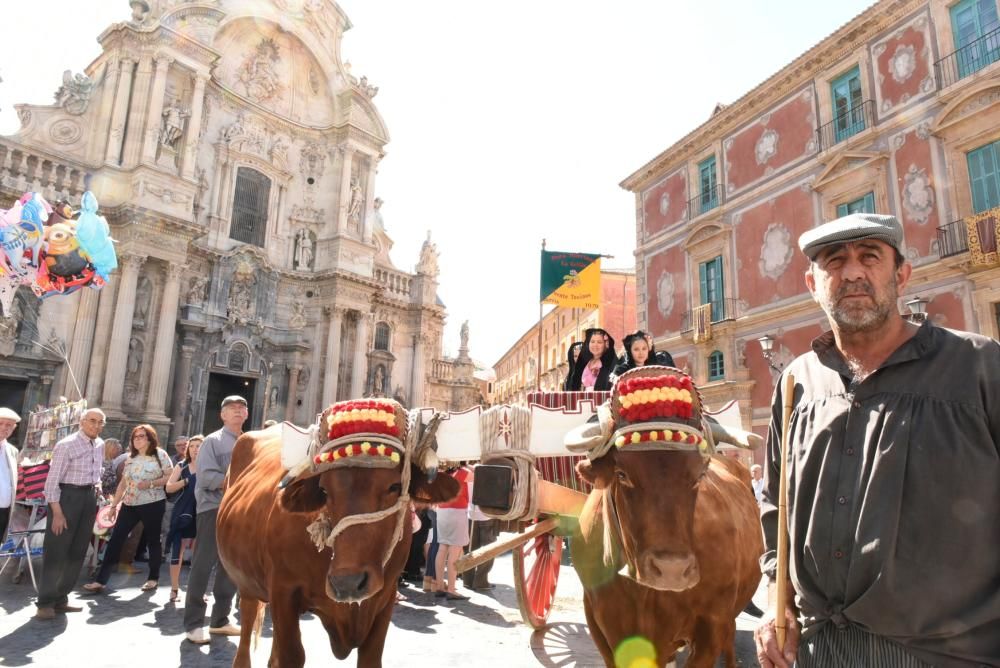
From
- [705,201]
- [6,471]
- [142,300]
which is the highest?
[705,201]

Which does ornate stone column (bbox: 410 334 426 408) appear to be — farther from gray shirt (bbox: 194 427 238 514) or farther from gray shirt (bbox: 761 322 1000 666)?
gray shirt (bbox: 761 322 1000 666)

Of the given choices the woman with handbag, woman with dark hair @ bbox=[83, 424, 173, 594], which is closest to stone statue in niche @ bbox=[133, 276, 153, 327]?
woman with dark hair @ bbox=[83, 424, 173, 594]

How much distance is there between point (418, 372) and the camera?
1194 inches

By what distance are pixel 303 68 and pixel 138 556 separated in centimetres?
2424

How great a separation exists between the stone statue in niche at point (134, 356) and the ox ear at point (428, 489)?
806 inches

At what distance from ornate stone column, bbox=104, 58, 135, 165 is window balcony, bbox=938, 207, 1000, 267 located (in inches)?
1004

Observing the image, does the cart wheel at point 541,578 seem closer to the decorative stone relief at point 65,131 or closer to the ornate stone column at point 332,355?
the ornate stone column at point 332,355

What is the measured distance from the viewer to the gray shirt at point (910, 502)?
165 centimetres

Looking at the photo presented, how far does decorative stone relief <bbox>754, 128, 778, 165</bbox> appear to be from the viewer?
65.0ft

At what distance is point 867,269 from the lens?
200 cm

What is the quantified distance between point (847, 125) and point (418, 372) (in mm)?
20794

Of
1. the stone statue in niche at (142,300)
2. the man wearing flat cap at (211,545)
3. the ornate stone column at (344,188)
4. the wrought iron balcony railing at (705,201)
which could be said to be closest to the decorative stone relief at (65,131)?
the stone statue in niche at (142,300)

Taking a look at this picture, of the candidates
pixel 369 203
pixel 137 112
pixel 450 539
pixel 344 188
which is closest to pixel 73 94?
pixel 137 112

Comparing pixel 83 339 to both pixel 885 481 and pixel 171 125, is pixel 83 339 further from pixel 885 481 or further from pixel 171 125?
pixel 885 481
